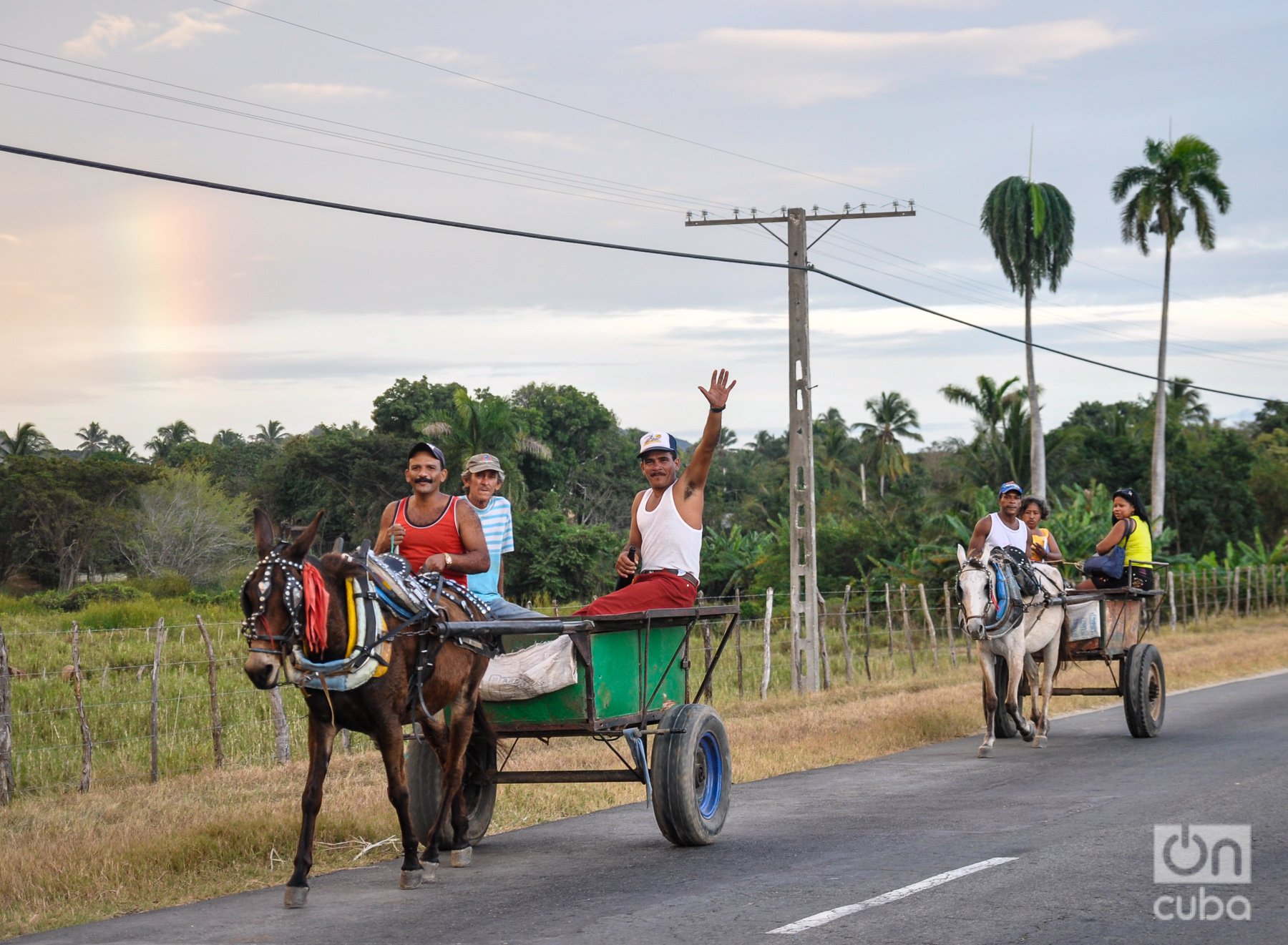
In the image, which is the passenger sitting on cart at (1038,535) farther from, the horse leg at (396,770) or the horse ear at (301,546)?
the horse ear at (301,546)

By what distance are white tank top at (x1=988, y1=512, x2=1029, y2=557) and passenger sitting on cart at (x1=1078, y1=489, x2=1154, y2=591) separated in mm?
1389

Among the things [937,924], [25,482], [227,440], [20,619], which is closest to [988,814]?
[937,924]

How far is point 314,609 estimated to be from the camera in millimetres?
7016

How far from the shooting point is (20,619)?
102ft

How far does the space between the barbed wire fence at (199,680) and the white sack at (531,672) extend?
528 cm

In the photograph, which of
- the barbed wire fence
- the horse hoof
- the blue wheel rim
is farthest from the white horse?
the horse hoof

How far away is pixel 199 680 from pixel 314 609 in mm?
15873

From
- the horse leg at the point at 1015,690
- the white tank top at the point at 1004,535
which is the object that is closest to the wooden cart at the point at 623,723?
the horse leg at the point at 1015,690

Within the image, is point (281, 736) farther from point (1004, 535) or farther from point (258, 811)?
point (1004, 535)

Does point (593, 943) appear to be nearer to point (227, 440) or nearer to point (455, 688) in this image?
point (455, 688)

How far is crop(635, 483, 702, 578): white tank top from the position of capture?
8773mm

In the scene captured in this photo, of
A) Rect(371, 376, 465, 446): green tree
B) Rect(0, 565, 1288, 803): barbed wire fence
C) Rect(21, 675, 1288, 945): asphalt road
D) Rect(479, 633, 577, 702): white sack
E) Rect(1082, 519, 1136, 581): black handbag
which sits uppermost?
Rect(371, 376, 465, 446): green tree

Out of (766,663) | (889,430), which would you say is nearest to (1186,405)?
(889,430)

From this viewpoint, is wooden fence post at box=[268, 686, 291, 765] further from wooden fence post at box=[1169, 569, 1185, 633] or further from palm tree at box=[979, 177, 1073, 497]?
palm tree at box=[979, 177, 1073, 497]
